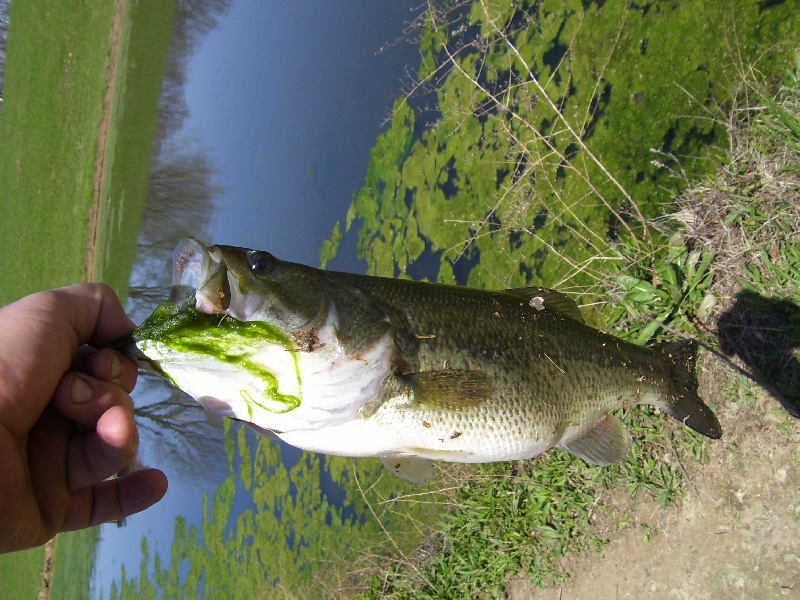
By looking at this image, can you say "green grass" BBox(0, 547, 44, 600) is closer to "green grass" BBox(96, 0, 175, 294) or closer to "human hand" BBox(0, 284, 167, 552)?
"green grass" BBox(96, 0, 175, 294)

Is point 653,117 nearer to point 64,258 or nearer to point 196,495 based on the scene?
point 196,495

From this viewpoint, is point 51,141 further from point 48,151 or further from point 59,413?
point 59,413

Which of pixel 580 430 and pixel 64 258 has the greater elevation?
pixel 580 430

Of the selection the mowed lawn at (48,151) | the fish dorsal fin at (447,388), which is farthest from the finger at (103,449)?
the mowed lawn at (48,151)

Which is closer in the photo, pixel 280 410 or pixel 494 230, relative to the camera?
pixel 280 410

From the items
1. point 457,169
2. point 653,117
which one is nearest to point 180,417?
point 457,169

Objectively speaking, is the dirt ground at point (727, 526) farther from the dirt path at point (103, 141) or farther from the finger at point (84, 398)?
the dirt path at point (103, 141)
